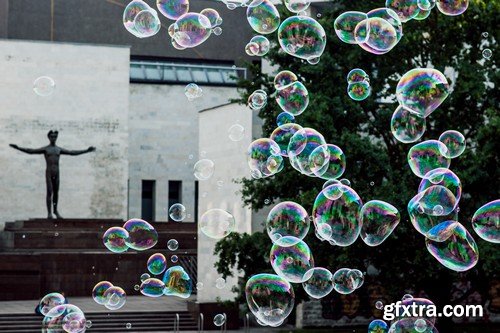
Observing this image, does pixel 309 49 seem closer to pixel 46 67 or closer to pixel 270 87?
pixel 270 87

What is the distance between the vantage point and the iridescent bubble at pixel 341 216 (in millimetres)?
14719

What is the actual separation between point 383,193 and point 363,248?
132 cm

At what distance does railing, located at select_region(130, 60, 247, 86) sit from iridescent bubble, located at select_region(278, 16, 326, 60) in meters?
37.5

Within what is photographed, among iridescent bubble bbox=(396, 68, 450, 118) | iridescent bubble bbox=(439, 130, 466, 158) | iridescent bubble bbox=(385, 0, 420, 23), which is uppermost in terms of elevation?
iridescent bubble bbox=(385, 0, 420, 23)

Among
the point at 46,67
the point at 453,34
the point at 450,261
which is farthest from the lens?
the point at 46,67

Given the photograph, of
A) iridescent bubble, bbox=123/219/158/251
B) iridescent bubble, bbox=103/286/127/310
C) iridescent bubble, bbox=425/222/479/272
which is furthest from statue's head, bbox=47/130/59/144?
iridescent bubble, bbox=425/222/479/272

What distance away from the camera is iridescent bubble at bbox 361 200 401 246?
15102 mm

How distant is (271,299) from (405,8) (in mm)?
5118

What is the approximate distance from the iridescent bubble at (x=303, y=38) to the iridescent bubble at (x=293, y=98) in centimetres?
134

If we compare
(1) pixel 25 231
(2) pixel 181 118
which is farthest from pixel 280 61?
(2) pixel 181 118

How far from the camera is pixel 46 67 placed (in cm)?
4681

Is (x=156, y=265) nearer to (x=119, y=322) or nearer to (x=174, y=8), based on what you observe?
(x=174, y=8)

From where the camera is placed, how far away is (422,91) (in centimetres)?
1514

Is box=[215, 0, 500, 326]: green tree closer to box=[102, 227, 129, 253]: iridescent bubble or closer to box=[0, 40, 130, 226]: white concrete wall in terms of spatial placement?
box=[102, 227, 129, 253]: iridescent bubble
